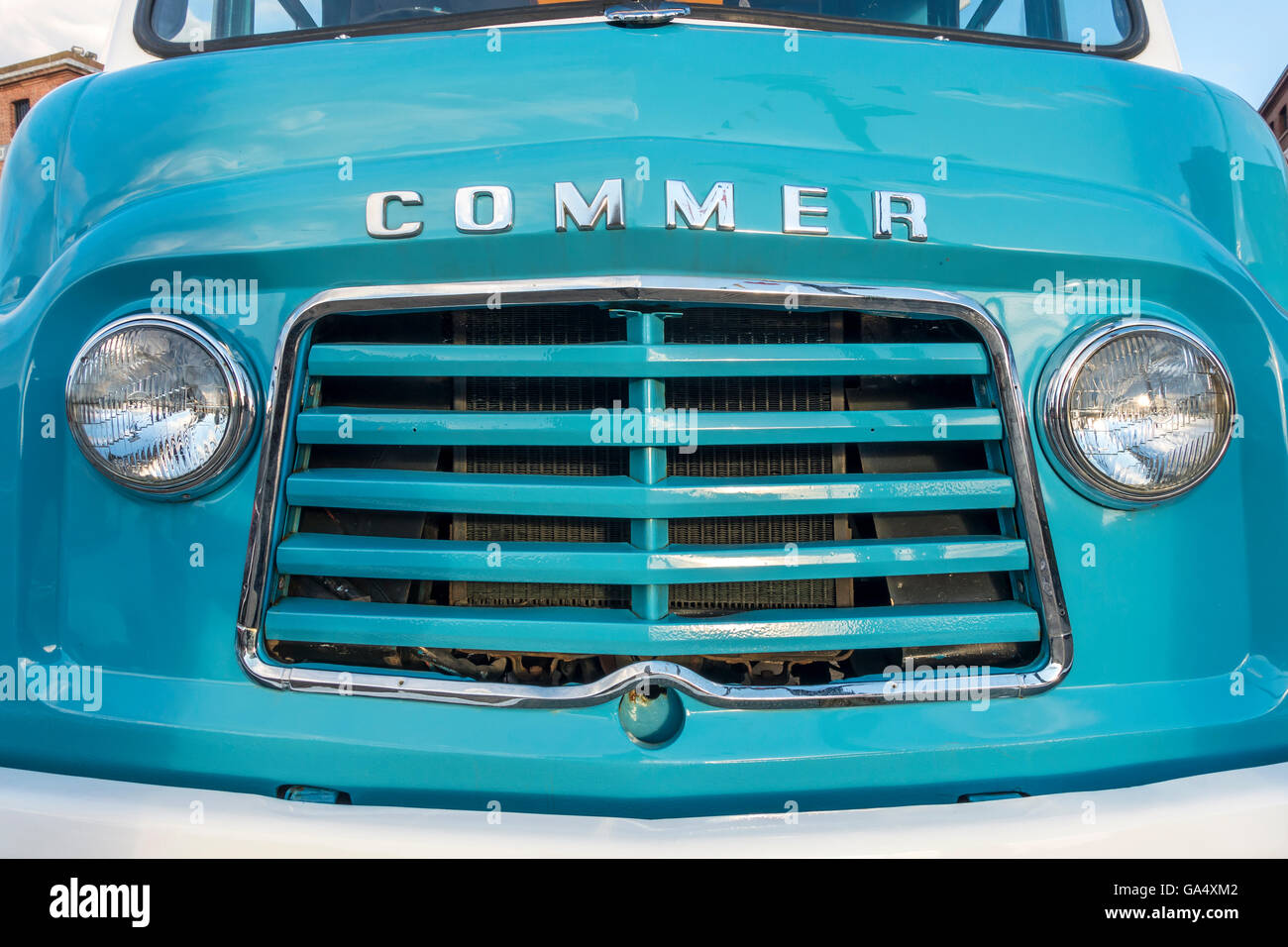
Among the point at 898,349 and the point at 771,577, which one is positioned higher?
the point at 898,349

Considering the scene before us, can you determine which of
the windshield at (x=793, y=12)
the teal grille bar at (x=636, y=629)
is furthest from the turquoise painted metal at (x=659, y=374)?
the windshield at (x=793, y=12)

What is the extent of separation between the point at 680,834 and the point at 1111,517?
856mm

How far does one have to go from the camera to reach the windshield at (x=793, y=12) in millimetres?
2039

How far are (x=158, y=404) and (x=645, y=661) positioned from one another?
34.0 inches

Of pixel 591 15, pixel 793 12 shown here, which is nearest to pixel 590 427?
pixel 591 15

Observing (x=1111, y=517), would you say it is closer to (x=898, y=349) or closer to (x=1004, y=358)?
(x=1004, y=358)

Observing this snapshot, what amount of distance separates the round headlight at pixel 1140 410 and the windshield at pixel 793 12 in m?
0.91

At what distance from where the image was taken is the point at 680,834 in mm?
1221

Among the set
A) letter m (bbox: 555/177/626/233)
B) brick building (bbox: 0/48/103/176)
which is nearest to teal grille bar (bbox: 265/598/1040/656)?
letter m (bbox: 555/177/626/233)

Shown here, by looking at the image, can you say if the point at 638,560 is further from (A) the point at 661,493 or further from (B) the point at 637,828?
(B) the point at 637,828

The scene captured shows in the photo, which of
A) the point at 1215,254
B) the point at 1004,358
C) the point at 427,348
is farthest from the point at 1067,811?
the point at 427,348

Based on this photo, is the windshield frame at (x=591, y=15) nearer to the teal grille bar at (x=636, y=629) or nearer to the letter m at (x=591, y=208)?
the letter m at (x=591, y=208)
